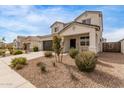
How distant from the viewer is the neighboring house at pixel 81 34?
1268 cm

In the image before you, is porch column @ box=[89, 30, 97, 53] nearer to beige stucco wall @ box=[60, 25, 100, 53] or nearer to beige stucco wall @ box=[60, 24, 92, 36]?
beige stucco wall @ box=[60, 25, 100, 53]

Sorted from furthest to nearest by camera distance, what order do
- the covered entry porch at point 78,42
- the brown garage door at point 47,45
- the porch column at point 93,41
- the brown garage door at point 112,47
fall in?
the brown garage door at point 47,45
the brown garage door at point 112,47
the covered entry porch at point 78,42
the porch column at point 93,41

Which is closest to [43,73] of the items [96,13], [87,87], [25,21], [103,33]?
[87,87]

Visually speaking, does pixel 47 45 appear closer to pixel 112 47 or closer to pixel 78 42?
pixel 78 42

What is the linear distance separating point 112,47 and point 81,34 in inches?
342

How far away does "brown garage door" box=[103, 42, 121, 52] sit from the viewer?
65.3 feet

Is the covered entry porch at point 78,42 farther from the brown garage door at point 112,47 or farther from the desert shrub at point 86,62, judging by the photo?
the desert shrub at point 86,62

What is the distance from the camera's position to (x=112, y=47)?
20359 millimetres

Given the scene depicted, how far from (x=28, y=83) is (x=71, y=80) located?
2.09 meters

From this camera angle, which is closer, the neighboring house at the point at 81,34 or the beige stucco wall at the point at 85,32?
the beige stucco wall at the point at 85,32

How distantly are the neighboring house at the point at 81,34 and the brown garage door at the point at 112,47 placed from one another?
207cm

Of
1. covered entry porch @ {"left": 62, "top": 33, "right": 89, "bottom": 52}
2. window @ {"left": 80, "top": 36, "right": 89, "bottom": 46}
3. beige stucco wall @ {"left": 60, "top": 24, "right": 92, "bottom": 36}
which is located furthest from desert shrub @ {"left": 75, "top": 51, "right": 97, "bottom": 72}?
window @ {"left": 80, "top": 36, "right": 89, "bottom": 46}

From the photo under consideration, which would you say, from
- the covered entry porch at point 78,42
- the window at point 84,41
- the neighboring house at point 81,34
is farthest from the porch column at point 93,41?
the window at point 84,41

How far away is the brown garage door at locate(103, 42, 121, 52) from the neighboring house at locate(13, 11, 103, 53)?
6.80 ft
